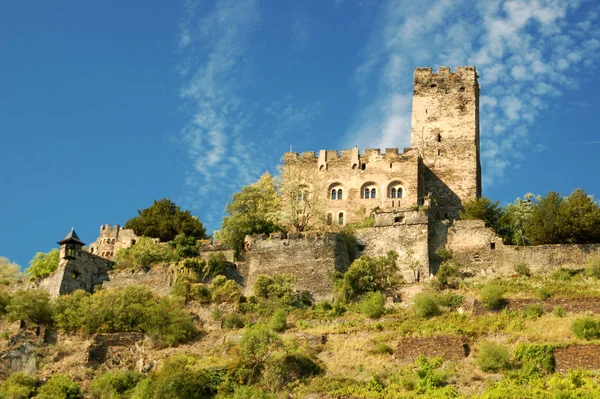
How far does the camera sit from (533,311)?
53125 millimetres

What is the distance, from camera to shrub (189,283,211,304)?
6047 centimetres

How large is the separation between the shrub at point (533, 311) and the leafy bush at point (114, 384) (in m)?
16.7

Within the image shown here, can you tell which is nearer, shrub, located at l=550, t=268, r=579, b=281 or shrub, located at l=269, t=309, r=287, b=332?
shrub, located at l=269, t=309, r=287, b=332

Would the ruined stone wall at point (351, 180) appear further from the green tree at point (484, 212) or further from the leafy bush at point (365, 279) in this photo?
the leafy bush at point (365, 279)

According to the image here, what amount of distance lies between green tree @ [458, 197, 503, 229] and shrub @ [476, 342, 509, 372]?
18.0 m

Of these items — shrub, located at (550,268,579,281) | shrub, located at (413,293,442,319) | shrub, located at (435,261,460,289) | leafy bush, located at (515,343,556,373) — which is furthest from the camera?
shrub, located at (435,261,460,289)

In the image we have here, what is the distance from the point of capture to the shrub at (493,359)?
48375 millimetres

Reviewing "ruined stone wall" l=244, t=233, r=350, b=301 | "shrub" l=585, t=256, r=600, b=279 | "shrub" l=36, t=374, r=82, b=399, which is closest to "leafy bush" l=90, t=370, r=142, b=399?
"shrub" l=36, t=374, r=82, b=399

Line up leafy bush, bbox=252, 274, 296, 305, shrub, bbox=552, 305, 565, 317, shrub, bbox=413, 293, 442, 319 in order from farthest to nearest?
leafy bush, bbox=252, 274, 296, 305 → shrub, bbox=413, 293, 442, 319 → shrub, bbox=552, 305, 565, 317

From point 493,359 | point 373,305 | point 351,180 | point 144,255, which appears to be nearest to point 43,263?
point 144,255

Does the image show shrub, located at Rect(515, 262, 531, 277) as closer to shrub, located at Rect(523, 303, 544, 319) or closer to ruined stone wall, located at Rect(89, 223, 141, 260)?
shrub, located at Rect(523, 303, 544, 319)

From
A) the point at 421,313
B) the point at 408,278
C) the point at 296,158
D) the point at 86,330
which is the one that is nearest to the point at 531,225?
the point at 408,278

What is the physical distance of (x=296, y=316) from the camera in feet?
191

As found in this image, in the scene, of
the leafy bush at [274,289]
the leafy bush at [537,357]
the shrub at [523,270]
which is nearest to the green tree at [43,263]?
the leafy bush at [274,289]
